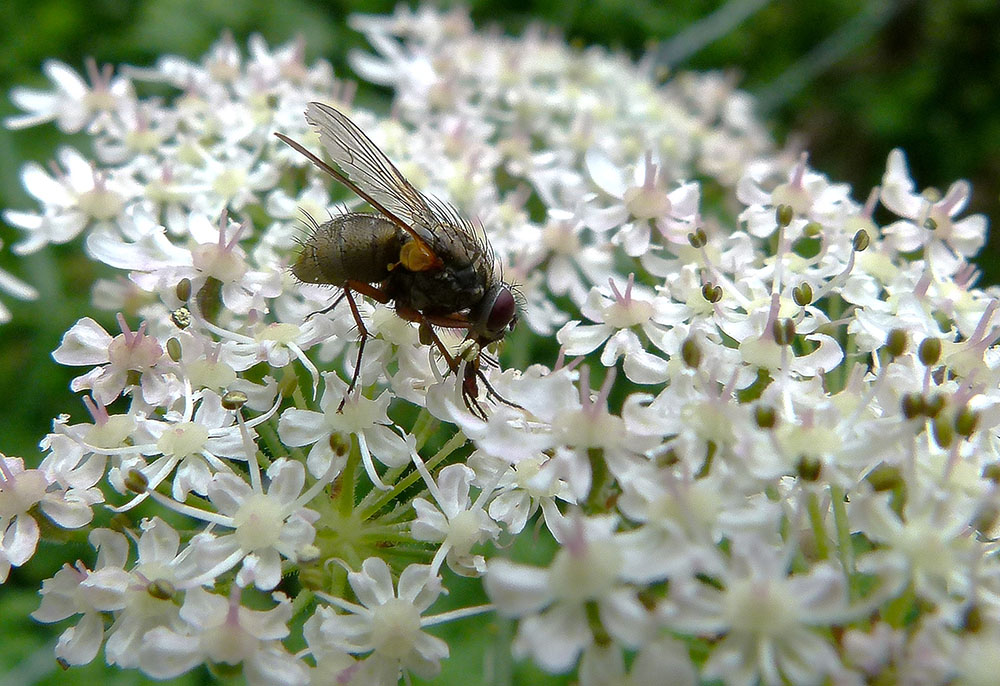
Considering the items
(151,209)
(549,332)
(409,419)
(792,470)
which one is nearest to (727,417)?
(792,470)

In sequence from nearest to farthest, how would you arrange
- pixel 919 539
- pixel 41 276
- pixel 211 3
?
pixel 919 539 < pixel 41 276 < pixel 211 3

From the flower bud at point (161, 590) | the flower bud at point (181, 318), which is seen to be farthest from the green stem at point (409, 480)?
the flower bud at point (181, 318)

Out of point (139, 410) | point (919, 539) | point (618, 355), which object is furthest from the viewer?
point (618, 355)

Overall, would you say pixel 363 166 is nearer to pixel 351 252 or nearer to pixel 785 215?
pixel 351 252

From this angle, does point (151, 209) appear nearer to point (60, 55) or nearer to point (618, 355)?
point (618, 355)

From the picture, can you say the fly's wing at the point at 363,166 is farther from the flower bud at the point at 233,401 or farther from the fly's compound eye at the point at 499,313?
the flower bud at the point at 233,401
